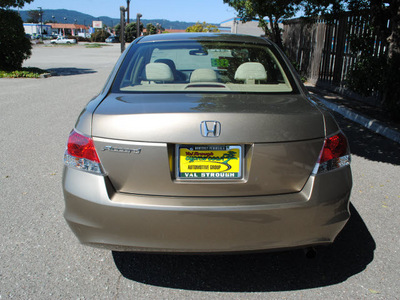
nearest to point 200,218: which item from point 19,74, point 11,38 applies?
point 19,74

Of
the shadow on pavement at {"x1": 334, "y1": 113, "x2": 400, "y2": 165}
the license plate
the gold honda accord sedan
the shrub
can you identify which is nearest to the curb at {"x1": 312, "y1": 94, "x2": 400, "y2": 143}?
the shadow on pavement at {"x1": 334, "y1": 113, "x2": 400, "y2": 165}

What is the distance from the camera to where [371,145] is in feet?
22.0

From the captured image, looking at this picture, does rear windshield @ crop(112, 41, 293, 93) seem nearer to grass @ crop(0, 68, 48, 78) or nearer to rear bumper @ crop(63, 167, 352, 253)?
rear bumper @ crop(63, 167, 352, 253)

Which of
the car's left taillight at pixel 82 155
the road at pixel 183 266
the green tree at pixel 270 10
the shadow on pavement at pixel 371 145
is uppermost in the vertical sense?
the green tree at pixel 270 10

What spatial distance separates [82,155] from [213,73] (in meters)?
1.47

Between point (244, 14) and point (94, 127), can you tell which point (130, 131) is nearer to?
point (94, 127)

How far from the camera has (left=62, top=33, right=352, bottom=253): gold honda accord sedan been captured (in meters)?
2.32

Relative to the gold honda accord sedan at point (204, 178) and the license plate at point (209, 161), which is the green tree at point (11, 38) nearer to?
the gold honda accord sedan at point (204, 178)

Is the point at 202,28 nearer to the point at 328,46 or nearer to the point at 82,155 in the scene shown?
the point at 328,46

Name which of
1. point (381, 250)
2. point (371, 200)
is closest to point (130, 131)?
point (381, 250)

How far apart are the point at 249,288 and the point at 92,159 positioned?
53.2 inches

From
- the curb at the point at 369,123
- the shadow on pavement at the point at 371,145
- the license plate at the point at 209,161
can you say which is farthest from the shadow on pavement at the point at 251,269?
the curb at the point at 369,123

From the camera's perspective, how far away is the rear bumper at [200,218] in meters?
2.32

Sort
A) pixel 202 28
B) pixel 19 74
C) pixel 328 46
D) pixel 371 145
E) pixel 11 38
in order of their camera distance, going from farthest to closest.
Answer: pixel 202 28, pixel 11 38, pixel 19 74, pixel 328 46, pixel 371 145
